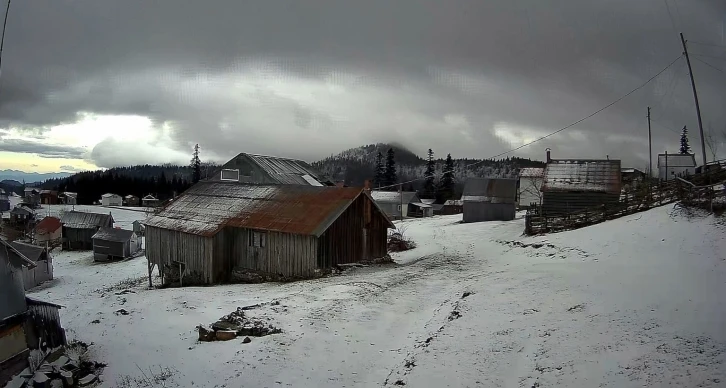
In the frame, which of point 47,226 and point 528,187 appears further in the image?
point 528,187

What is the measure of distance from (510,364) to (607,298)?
4.57m

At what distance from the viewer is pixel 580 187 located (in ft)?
119

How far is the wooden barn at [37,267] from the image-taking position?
39469 mm

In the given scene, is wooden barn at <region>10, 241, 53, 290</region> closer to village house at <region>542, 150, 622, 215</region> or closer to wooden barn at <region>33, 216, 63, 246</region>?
wooden barn at <region>33, 216, 63, 246</region>

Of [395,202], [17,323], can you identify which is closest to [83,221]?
[395,202]

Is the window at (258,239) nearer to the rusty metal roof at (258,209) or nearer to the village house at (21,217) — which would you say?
the rusty metal roof at (258,209)

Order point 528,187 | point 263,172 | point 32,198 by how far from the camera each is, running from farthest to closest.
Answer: point 32,198, point 528,187, point 263,172

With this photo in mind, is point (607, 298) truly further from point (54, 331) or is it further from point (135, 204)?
point (135, 204)

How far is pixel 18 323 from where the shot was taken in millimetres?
13641

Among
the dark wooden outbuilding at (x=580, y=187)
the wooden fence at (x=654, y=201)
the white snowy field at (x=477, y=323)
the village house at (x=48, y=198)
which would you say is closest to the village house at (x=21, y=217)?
the village house at (x=48, y=198)

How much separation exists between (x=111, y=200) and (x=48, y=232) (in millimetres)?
53774

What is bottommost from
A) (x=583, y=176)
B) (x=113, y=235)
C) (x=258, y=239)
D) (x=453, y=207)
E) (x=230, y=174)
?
(x=113, y=235)

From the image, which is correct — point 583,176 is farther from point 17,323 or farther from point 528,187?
point 17,323

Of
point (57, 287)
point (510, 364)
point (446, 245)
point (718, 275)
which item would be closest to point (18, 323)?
point (510, 364)
